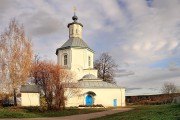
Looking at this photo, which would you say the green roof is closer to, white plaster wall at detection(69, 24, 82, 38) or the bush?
white plaster wall at detection(69, 24, 82, 38)

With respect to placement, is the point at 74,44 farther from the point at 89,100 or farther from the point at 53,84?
the point at 53,84

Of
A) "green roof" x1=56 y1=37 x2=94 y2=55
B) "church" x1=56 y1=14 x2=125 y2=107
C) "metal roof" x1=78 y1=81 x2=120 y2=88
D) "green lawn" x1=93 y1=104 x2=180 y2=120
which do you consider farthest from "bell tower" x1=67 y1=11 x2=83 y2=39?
"green lawn" x1=93 y1=104 x2=180 y2=120

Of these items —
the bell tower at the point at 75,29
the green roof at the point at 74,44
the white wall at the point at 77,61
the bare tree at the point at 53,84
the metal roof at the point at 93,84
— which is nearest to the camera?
the bare tree at the point at 53,84

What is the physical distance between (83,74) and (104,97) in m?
5.82

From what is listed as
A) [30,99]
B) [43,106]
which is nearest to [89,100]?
[30,99]

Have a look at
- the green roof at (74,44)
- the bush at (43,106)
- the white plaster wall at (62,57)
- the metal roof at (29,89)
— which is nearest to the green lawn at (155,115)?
the bush at (43,106)

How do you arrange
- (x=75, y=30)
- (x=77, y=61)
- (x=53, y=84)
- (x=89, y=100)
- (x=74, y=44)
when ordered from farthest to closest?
(x=75, y=30)
(x=74, y=44)
(x=77, y=61)
(x=89, y=100)
(x=53, y=84)

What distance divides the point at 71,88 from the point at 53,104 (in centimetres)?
565

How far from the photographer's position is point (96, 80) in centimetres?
4369

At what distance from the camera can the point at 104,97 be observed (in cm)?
4194

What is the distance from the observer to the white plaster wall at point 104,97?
40.8 metres

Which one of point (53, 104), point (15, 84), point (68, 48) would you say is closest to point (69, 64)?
point (68, 48)

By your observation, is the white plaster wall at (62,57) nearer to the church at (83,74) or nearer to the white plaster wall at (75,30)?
the church at (83,74)

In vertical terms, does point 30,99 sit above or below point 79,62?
below
